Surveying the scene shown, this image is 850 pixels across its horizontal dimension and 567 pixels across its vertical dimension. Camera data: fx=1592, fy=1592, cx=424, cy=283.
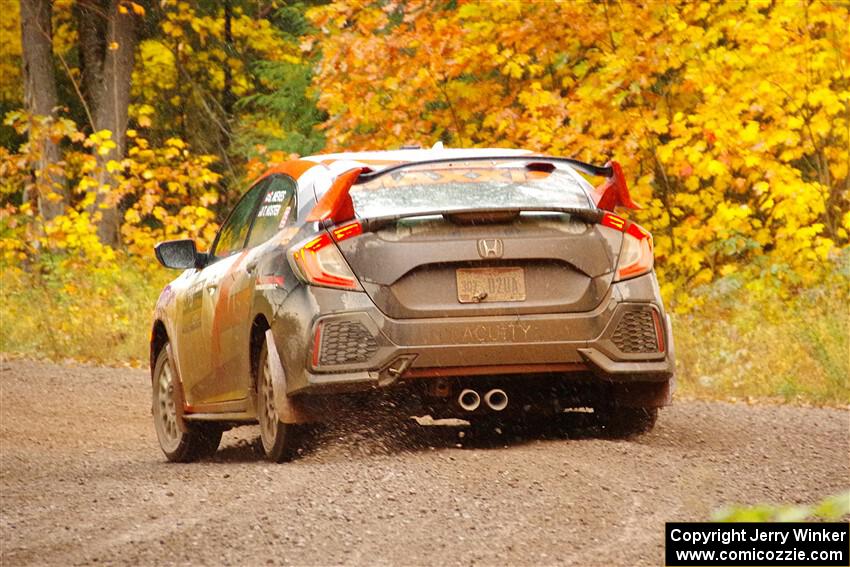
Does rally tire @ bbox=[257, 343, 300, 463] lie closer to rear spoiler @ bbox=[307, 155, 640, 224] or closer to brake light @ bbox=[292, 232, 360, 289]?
brake light @ bbox=[292, 232, 360, 289]

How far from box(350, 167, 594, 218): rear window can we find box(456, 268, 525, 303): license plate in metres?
0.31

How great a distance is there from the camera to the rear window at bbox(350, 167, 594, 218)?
7.70 m

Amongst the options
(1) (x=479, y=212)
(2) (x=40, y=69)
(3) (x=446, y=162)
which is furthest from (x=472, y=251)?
(2) (x=40, y=69)

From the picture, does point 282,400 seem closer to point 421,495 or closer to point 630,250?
point 421,495

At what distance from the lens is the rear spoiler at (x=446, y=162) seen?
763 cm

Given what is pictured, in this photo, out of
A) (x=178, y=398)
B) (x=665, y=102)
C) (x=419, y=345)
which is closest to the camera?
(x=419, y=345)

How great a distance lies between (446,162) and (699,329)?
26.8 ft

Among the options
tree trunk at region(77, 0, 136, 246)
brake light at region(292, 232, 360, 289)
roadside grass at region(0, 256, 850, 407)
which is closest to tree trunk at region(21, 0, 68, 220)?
tree trunk at region(77, 0, 136, 246)

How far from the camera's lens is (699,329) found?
1572 centimetres

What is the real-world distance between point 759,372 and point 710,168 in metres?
3.31

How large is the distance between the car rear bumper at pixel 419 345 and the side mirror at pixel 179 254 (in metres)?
1.94

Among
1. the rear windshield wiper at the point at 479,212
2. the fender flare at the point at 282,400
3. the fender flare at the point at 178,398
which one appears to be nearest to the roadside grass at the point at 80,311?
the fender flare at the point at 178,398

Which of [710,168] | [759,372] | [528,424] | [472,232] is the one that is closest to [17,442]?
[528,424]

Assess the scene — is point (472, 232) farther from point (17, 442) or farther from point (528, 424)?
point (17, 442)
